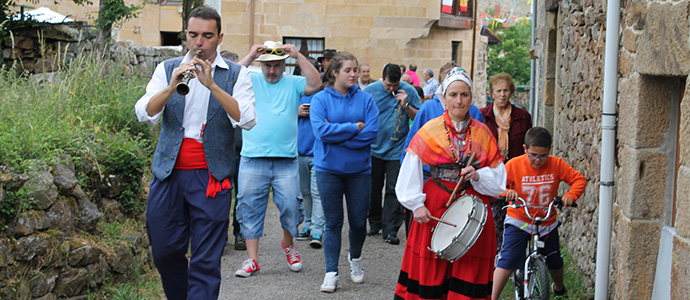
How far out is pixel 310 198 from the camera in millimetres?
8750

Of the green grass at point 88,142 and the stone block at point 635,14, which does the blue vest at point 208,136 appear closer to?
the green grass at point 88,142

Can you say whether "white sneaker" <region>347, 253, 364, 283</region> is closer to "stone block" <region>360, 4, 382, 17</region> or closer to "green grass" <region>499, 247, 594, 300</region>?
"green grass" <region>499, 247, 594, 300</region>

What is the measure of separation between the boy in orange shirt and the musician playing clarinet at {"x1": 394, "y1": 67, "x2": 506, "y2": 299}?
0.72m

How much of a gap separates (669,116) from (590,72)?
2028 mm

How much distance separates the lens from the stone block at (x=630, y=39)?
463 centimetres

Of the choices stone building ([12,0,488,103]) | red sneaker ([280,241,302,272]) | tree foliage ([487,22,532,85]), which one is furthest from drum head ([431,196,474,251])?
tree foliage ([487,22,532,85])

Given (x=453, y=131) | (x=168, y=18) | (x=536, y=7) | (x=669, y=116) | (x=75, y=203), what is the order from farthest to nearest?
(x=168, y=18) < (x=536, y=7) < (x=75, y=203) < (x=453, y=131) < (x=669, y=116)

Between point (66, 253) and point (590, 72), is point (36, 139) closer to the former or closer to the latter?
point (66, 253)

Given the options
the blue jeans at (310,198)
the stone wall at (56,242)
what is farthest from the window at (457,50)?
the stone wall at (56,242)

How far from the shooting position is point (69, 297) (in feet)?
17.4

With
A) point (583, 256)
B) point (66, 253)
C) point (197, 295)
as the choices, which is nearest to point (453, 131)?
point (197, 295)

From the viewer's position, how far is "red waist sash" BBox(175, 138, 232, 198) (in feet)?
14.9

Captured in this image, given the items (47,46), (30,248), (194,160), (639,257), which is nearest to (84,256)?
(30,248)

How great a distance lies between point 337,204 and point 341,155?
0.42 metres
